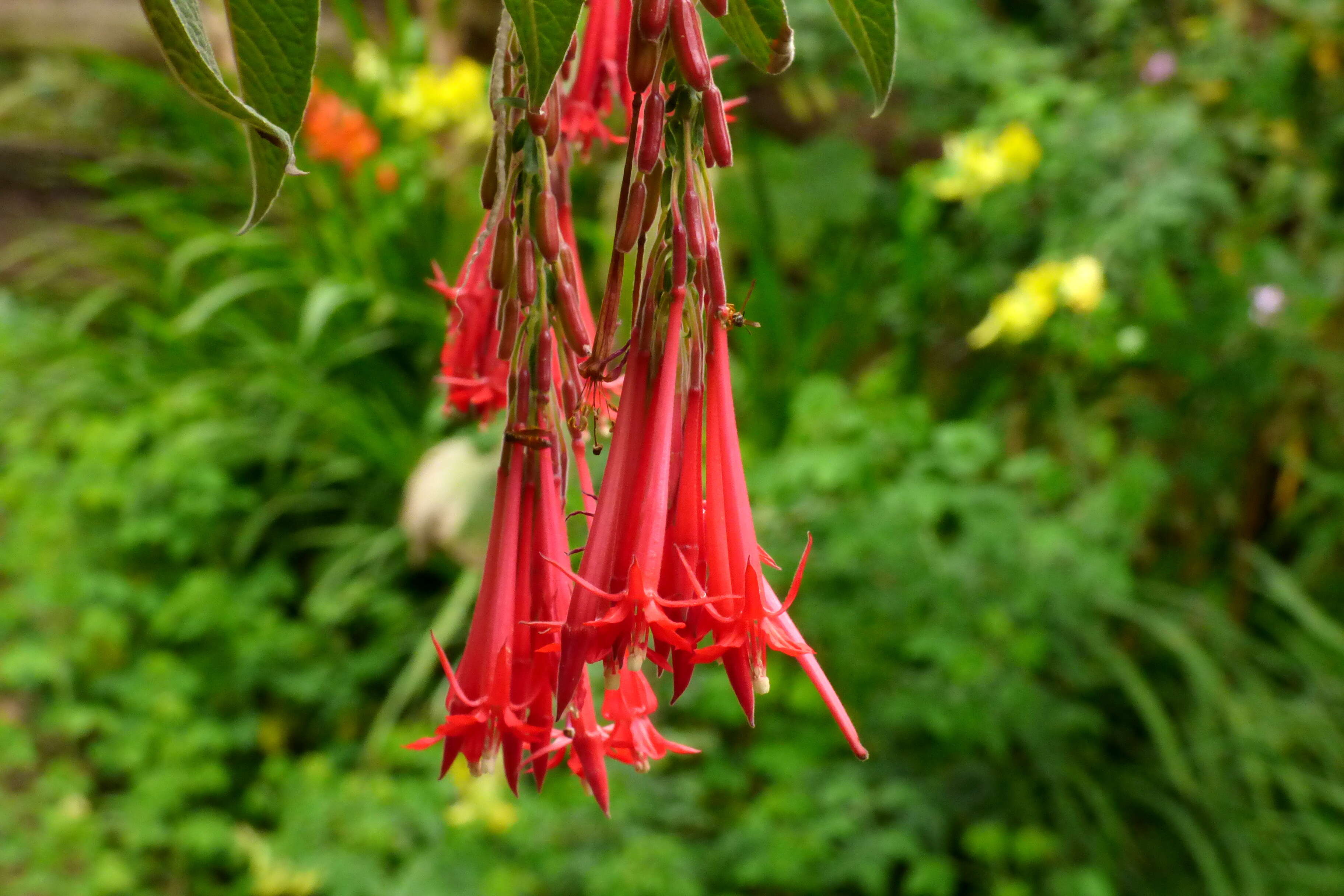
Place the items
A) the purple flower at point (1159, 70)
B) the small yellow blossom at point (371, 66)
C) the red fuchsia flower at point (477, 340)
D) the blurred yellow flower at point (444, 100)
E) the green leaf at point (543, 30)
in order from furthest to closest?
the small yellow blossom at point (371, 66) → the blurred yellow flower at point (444, 100) → the purple flower at point (1159, 70) → the red fuchsia flower at point (477, 340) → the green leaf at point (543, 30)

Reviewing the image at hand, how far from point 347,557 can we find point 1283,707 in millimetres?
1616

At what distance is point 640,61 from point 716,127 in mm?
24

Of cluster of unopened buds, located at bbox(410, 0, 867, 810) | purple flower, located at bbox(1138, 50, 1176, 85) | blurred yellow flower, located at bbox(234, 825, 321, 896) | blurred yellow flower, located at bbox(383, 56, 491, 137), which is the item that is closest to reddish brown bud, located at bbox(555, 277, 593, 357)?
cluster of unopened buds, located at bbox(410, 0, 867, 810)

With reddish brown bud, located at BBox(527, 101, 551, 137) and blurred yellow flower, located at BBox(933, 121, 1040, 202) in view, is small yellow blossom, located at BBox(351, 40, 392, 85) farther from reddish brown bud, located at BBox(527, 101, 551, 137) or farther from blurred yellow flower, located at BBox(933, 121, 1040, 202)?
reddish brown bud, located at BBox(527, 101, 551, 137)

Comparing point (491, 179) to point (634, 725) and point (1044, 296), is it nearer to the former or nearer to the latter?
point (634, 725)

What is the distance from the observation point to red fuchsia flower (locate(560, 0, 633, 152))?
38 centimetres

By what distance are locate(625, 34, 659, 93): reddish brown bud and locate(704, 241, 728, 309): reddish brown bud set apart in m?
0.04

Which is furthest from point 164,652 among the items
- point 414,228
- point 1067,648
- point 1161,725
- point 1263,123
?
point 1263,123

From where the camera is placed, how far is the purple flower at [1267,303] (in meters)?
1.67

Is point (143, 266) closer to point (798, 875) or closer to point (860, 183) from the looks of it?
point (860, 183)

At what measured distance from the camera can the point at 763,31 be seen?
0.28 meters

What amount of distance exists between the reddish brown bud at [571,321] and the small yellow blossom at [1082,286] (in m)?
1.41

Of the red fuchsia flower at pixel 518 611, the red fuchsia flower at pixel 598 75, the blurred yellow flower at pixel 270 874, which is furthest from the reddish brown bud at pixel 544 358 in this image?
the blurred yellow flower at pixel 270 874

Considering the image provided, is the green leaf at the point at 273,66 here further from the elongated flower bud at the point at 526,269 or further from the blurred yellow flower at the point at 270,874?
the blurred yellow flower at the point at 270,874
